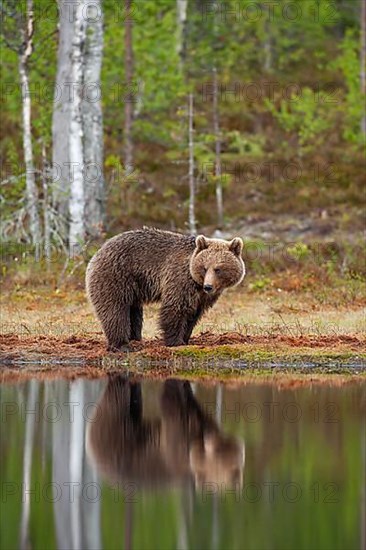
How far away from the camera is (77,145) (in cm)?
2750

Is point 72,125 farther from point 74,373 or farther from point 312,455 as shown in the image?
point 312,455

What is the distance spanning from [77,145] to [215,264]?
11.6 m

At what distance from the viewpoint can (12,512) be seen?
986 cm

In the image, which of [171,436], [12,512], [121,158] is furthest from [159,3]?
[12,512]

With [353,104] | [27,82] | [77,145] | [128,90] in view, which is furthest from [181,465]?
[353,104]

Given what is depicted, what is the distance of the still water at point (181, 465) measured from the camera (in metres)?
9.39

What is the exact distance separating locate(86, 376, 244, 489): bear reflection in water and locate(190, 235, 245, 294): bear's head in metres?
2.22

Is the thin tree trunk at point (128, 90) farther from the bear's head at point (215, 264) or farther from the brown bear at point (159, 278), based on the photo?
the bear's head at point (215, 264)

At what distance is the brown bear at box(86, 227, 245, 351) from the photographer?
16812 millimetres

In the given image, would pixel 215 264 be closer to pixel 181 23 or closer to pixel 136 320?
pixel 136 320

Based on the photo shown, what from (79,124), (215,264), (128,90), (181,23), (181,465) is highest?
(181,23)

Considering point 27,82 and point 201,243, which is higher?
point 27,82

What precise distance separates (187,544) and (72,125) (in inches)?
767

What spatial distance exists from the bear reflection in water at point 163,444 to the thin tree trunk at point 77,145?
42.4 ft
